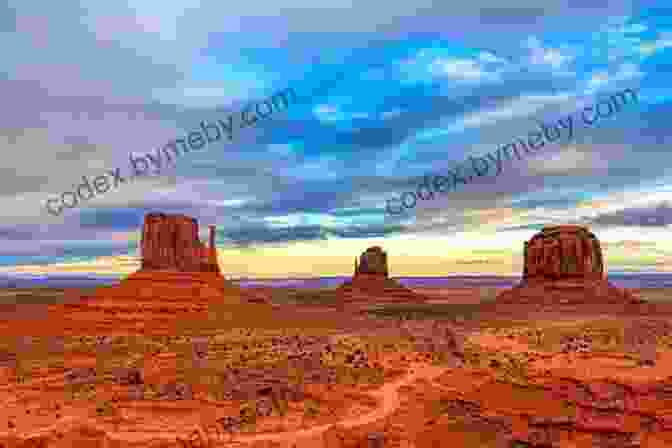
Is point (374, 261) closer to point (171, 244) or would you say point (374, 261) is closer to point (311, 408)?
point (171, 244)

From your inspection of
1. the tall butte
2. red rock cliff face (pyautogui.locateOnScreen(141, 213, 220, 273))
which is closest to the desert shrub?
red rock cliff face (pyautogui.locateOnScreen(141, 213, 220, 273))

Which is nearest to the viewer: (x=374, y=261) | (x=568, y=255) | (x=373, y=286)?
(x=568, y=255)

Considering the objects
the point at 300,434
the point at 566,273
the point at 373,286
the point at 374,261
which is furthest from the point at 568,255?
the point at 300,434

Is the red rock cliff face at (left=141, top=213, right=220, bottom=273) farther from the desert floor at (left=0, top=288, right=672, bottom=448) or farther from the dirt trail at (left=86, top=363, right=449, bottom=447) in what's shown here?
the dirt trail at (left=86, top=363, right=449, bottom=447)

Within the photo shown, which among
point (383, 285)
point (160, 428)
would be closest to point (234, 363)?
point (160, 428)

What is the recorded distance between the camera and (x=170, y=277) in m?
62.6

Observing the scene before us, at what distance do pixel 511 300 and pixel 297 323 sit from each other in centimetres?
3250

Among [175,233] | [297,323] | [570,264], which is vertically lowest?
[297,323]

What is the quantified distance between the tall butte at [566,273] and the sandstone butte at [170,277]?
129 ft

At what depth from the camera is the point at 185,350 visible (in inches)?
1462

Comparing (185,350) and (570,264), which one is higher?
(570,264)

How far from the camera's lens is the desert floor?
1770cm

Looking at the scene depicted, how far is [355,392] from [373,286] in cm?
9048

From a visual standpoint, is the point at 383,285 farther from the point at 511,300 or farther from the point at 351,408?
the point at 351,408
